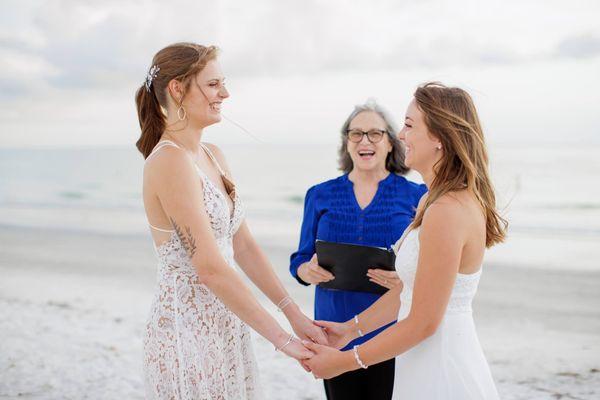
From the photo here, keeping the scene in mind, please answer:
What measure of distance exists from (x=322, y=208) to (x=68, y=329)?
15.0 feet

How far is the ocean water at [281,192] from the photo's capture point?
594 inches

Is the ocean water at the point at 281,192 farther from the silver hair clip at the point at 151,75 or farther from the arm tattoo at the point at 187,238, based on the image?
the silver hair clip at the point at 151,75

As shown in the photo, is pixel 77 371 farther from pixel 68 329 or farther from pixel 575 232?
pixel 575 232

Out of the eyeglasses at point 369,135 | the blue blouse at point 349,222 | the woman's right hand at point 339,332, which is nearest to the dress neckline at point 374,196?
the blue blouse at point 349,222

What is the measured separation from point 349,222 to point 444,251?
154cm

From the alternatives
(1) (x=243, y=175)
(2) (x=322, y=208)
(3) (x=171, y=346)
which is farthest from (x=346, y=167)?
(1) (x=243, y=175)

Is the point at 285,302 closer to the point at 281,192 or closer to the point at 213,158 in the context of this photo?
the point at 213,158

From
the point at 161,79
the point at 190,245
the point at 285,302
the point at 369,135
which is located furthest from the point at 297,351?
the point at 369,135

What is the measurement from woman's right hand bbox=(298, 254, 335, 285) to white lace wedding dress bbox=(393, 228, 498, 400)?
1146 millimetres

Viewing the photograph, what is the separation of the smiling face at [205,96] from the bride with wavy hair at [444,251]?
779mm

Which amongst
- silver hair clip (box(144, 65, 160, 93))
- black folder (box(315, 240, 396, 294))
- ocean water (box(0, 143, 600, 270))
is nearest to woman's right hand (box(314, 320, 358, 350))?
black folder (box(315, 240, 396, 294))

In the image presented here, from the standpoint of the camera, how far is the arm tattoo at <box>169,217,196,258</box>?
2.60 meters

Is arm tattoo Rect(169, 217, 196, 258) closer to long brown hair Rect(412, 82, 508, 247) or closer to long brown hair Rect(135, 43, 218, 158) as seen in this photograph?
long brown hair Rect(135, 43, 218, 158)

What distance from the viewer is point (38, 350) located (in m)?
6.54
